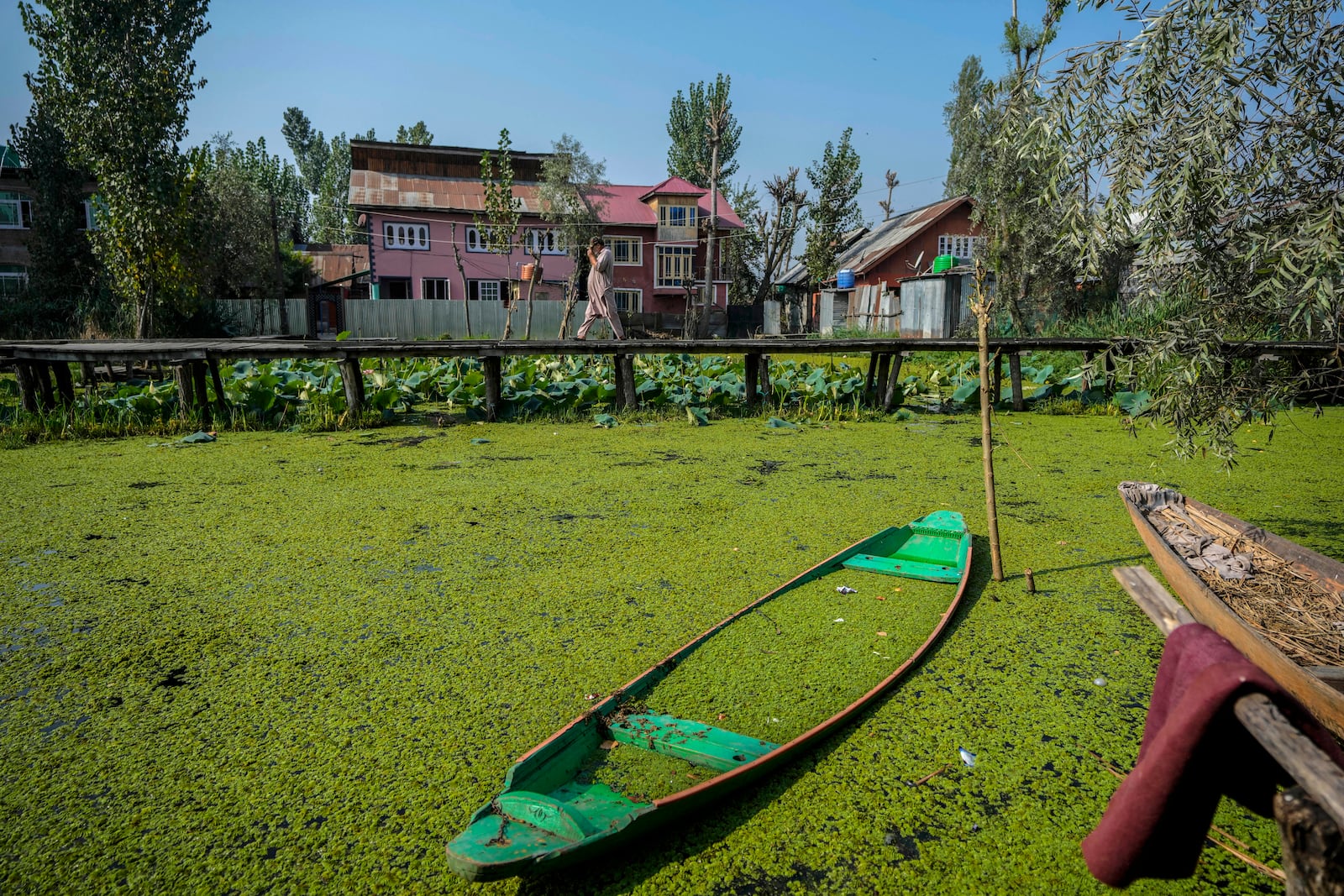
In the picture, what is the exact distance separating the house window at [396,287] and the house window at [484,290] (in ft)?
6.41

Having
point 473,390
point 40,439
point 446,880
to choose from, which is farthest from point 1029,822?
point 40,439

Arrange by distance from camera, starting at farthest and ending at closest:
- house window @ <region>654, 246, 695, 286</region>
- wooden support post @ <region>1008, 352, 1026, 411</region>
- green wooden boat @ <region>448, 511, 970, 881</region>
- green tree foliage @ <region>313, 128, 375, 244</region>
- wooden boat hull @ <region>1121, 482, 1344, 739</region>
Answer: green tree foliage @ <region>313, 128, 375, 244</region>, house window @ <region>654, 246, 695, 286</region>, wooden support post @ <region>1008, 352, 1026, 411</region>, wooden boat hull @ <region>1121, 482, 1344, 739</region>, green wooden boat @ <region>448, 511, 970, 881</region>

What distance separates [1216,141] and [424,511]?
3685 mm

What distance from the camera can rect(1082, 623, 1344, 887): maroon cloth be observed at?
2.98 ft

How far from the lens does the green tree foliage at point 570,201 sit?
81.9ft

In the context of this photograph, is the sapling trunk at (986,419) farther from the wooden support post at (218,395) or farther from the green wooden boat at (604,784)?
the wooden support post at (218,395)

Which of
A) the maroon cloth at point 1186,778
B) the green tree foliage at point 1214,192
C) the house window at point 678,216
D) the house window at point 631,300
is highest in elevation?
the house window at point 678,216

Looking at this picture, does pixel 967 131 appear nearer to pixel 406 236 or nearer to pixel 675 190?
pixel 675 190

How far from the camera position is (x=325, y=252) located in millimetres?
35750

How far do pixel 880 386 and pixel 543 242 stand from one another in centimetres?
2026

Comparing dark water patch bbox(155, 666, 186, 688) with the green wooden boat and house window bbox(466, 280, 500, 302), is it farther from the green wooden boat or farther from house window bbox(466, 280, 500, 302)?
house window bbox(466, 280, 500, 302)

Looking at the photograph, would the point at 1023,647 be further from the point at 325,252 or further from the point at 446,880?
the point at 325,252

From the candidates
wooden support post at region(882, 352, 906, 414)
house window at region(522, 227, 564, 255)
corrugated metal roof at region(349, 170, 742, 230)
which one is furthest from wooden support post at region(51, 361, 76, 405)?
house window at region(522, 227, 564, 255)

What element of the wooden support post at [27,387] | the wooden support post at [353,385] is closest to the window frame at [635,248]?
the wooden support post at [353,385]
